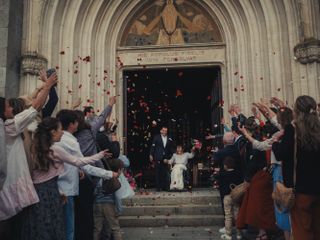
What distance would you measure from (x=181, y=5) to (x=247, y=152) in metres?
7.51

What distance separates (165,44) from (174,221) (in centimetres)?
628

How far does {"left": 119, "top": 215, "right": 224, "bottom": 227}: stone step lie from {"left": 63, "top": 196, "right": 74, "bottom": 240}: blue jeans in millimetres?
2802

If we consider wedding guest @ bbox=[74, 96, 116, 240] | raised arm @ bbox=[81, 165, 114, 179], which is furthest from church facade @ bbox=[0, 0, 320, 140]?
raised arm @ bbox=[81, 165, 114, 179]

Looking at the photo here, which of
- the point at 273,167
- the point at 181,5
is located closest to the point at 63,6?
the point at 181,5

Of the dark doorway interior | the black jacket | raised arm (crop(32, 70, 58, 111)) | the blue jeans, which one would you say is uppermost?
the dark doorway interior

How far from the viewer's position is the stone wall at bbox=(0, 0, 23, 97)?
8.94 meters

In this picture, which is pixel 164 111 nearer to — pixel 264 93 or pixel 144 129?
pixel 144 129

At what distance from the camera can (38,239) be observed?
130 inches

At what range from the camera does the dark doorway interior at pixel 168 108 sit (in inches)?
596

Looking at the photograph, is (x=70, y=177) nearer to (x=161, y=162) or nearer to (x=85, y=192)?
(x=85, y=192)

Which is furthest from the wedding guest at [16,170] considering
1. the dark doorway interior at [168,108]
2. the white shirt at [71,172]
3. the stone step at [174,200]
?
the dark doorway interior at [168,108]

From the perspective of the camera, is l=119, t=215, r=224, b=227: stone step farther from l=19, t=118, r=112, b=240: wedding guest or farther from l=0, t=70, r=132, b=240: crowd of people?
l=19, t=118, r=112, b=240: wedding guest

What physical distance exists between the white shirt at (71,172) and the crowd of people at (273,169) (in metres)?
1.87

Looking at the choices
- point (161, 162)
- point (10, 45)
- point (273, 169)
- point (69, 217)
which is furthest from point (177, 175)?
point (69, 217)
